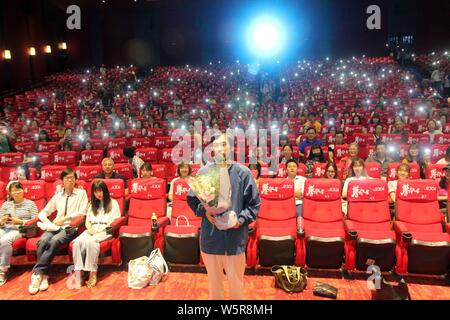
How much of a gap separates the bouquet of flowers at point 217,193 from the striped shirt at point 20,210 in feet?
10.8

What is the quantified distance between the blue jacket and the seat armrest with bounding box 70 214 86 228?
2534 millimetres

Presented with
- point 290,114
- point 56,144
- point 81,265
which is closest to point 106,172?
point 81,265

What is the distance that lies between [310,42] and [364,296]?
83.4 ft

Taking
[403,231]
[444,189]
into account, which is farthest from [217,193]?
[444,189]

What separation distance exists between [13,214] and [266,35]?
24.7 m

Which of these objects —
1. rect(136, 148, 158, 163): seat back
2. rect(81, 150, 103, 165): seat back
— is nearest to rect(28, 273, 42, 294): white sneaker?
rect(136, 148, 158, 163): seat back

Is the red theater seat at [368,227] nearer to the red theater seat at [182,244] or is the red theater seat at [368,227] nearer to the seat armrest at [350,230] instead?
the seat armrest at [350,230]

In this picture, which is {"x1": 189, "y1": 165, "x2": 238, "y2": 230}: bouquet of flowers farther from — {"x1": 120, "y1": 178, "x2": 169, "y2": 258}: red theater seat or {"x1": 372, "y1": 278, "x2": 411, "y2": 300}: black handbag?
{"x1": 120, "y1": 178, "x2": 169, "y2": 258}: red theater seat

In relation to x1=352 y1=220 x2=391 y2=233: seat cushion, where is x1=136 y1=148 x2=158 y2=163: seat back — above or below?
above

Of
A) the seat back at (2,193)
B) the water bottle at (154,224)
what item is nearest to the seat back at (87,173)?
the seat back at (2,193)

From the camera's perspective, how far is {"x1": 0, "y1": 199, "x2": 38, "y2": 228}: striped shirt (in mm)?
5059

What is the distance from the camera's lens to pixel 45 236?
15.4 feet

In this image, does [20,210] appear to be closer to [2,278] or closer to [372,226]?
[2,278]
